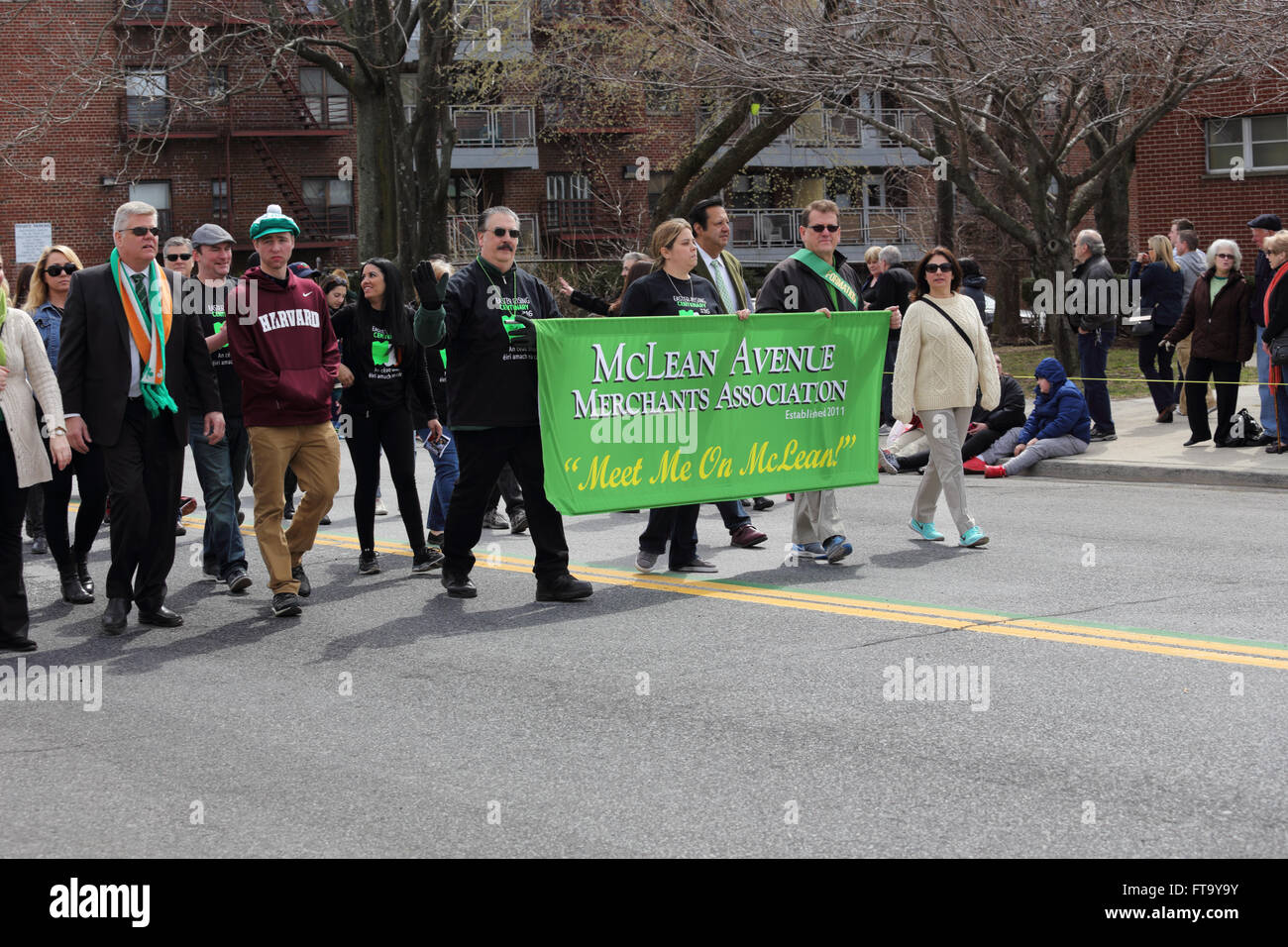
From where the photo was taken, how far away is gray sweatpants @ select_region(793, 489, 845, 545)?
33.7ft

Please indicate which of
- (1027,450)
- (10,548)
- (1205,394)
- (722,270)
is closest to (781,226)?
(1205,394)

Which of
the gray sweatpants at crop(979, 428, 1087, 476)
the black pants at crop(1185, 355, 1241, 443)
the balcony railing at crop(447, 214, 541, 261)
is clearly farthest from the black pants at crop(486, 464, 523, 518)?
the balcony railing at crop(447, 214, 541, 261)

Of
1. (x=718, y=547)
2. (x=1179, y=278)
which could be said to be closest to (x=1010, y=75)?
(x=1179, y=278)

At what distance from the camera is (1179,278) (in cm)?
1795

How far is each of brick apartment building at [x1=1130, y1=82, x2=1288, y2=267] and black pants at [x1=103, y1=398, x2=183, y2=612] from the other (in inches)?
1046

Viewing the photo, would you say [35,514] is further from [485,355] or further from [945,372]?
[945,372]

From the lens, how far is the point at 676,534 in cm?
1003

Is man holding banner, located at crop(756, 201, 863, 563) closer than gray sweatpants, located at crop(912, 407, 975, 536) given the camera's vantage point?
Yes

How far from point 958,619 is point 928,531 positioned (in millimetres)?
2912

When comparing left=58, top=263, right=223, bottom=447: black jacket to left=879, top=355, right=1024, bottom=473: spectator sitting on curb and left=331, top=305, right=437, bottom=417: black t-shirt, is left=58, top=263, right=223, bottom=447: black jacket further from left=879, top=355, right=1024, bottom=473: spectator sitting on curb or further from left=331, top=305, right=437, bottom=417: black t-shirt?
left=879, top=355, right=1024, bottom=473: spectator sitting on curb

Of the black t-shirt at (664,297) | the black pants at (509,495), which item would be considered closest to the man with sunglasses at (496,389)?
the black t-shirt at (664,297)

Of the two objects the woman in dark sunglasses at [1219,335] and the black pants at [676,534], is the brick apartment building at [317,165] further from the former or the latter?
the black pants at [676,534]

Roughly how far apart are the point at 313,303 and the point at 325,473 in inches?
38.5
